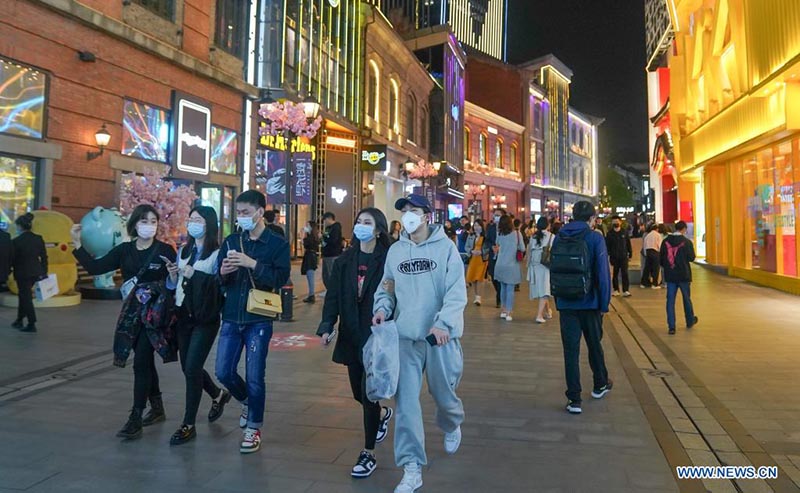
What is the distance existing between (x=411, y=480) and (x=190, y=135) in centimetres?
1530

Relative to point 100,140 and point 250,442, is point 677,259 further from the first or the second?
point 100,140

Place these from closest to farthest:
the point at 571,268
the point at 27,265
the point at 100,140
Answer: the point at 571,268, the point at 27,265, the point at 100,140

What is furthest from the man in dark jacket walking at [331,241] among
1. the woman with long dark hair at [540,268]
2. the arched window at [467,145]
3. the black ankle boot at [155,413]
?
the arched window at [467,145]

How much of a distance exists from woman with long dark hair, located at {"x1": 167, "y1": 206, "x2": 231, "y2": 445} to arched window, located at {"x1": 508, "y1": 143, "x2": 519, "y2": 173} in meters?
50.8

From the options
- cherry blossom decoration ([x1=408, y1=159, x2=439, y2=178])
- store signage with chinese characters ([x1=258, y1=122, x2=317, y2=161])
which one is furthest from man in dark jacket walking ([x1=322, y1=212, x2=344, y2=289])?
cherry blossom decoration ([x1=408, y1=159, x2=439, y2=178])

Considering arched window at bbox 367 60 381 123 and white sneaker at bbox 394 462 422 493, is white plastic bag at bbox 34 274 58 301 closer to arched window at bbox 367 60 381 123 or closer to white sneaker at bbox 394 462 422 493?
white sneaker at bbox 394 462 422 493

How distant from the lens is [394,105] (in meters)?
32.9

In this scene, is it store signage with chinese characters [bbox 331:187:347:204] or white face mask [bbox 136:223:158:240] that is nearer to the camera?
white face mask [bbox 136:223:158:240]

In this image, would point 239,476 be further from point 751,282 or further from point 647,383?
point 751,282

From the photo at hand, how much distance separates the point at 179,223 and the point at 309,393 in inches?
339

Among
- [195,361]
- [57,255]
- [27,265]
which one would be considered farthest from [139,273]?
[57,255]

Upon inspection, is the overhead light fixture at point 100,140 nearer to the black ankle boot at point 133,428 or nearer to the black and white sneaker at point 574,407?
the black ankle boot at point 133,428

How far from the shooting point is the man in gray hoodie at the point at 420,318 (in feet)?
11.3

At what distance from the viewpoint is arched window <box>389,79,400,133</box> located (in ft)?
106
